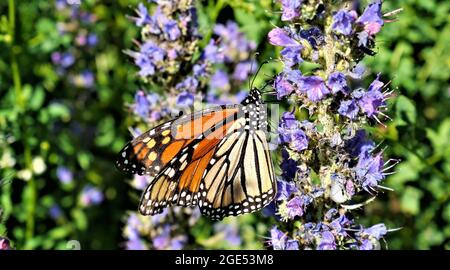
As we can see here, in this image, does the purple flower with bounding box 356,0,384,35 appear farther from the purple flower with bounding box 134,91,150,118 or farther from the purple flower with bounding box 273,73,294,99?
the purple flower with bounding box 134,91,150,118

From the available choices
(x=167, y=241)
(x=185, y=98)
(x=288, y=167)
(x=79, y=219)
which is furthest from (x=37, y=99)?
(x=288, y=167)

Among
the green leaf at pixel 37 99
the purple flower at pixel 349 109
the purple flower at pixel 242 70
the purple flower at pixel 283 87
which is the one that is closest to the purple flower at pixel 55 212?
the green leaf at pixel 37 99

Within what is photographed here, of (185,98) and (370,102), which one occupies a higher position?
(185,98)

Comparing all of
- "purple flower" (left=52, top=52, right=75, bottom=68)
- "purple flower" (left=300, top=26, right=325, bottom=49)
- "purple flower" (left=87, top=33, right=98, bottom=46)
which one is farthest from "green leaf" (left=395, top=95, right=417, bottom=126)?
"purple flower" (left=52, top=52, right=75, bottom=68)

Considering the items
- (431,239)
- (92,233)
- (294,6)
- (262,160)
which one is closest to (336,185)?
(262,160)

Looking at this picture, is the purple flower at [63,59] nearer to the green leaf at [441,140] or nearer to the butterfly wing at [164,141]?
the butterfly wing at [164,141]

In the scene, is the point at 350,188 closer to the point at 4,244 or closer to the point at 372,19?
the point at 372,19
